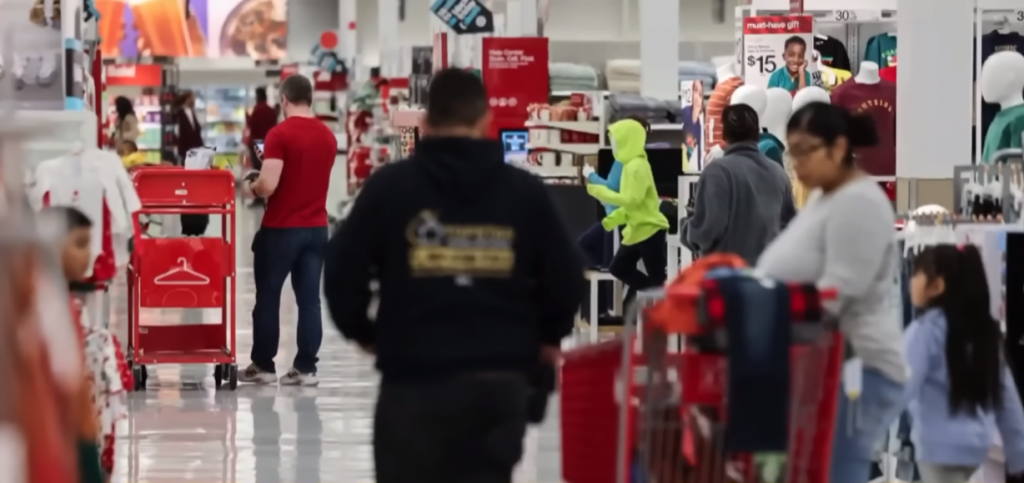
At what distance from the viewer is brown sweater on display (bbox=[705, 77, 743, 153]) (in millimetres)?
11859

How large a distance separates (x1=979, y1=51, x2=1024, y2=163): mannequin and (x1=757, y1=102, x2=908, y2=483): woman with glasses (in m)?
4.20

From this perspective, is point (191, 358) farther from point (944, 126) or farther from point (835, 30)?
point (835, 30)

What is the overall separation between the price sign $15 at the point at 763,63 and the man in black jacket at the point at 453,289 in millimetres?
10221

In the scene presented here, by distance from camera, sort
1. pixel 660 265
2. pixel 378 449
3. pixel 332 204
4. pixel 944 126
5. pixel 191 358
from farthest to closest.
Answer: pixel 332 204 < pixel 660 265 < pixel 191 358 < pixel 944 126 < pixel 378 449

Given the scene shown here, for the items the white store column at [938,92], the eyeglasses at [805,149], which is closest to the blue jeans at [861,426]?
the eyeglasses at [805,149]

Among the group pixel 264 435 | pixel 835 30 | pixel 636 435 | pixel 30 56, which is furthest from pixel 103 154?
pixel 835 30

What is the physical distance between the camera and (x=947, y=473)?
6.12m

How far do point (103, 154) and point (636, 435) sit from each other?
14.6ft

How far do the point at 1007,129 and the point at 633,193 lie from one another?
3.18 m

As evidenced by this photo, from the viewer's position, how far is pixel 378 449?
13.8 feet

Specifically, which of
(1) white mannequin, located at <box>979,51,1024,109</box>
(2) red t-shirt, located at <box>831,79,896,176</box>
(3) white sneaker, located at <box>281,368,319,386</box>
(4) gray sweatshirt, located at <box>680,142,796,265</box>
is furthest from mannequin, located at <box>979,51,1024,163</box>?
(3) white sneaker, located at <box>281,368,319,386</box>

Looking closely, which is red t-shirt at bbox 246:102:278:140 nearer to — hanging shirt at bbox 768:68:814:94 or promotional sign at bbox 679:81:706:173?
promotional sign at bbox 679:81:706:173

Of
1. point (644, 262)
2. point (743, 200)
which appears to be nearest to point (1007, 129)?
point (743, 200)

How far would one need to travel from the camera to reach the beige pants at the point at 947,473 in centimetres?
610
